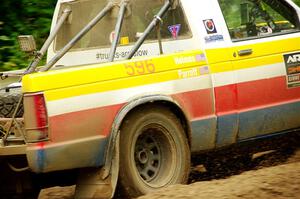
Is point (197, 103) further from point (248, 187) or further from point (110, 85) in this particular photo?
point (248, 187)

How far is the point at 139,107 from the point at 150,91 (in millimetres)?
165

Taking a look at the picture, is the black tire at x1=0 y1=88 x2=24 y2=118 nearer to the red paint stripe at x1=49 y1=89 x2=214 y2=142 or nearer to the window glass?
the red paint stripe at x1=49 y1=89 x2=214 y2=142

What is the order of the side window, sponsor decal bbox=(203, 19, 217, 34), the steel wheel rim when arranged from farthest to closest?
the side window
sponsor decal bbox=(203, 19, 217, 34)
the steel wheel rim

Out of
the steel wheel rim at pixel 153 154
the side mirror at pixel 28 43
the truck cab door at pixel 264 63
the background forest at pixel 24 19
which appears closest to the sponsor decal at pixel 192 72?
the truck cab door at pixel 264 63

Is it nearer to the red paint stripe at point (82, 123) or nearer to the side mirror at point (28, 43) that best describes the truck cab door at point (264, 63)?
the red paint stripe at point (82, 123)

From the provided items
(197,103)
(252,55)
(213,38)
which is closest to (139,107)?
(197,103)

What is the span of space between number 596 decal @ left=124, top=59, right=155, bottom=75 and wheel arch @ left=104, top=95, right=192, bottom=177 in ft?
0.69

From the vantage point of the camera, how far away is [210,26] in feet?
21.7

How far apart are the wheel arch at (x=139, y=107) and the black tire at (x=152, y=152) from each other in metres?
0.05

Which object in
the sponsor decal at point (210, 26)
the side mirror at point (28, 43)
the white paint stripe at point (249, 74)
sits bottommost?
the white paint stripe at point (249, 74)

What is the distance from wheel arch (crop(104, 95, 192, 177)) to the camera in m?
5.77

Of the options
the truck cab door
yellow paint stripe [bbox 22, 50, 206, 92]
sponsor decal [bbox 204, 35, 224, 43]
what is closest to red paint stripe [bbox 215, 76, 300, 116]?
the truck cab door

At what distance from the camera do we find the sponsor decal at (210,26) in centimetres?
657

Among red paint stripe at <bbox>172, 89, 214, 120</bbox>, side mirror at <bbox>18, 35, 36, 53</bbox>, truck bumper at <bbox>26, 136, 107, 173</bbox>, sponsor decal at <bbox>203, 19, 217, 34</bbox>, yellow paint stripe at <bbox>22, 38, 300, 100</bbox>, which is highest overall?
side mirror at <bbox>18, 35, 36, 53</bbox>
